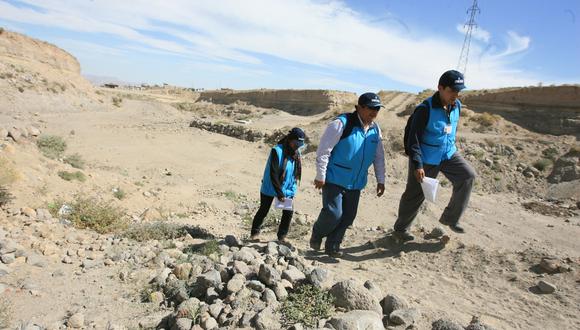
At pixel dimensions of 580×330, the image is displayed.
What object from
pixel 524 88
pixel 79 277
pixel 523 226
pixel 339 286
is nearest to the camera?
pixel 339 286

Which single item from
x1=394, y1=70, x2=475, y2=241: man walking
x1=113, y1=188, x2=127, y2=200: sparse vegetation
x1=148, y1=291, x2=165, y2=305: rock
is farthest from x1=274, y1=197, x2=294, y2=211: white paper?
x1=113, y1=188, x2=127, y2=200: sparse vegetation

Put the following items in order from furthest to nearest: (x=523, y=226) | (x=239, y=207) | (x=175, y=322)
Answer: (x=523, y=226) → (x=239, y=207) → (x=175, y=322)

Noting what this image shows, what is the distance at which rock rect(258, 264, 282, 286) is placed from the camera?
336cm

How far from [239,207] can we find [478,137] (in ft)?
35.1

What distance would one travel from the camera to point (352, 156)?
4.12m

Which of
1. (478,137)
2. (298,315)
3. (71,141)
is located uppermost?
(478,137)

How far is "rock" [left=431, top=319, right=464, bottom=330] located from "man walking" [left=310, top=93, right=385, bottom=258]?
150 cm

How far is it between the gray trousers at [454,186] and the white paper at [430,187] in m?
0.20

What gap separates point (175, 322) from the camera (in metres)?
2.92

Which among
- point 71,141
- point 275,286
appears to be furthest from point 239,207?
point 71,141

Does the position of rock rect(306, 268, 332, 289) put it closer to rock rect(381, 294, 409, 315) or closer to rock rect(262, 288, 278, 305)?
rock rect(262, 288, 278, 305)

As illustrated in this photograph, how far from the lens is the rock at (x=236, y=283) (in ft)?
10.7

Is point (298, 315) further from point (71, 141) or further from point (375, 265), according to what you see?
point (71, 141)

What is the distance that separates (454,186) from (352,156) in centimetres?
142
